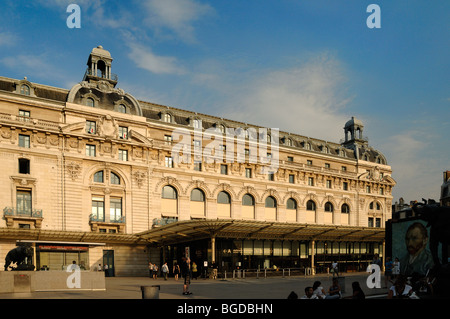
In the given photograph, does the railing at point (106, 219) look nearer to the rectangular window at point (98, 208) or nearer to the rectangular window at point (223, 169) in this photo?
the rectangular window at point (98, 208)

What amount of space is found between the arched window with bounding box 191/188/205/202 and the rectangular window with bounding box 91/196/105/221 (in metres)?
11.5

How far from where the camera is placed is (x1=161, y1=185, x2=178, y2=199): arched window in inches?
2095

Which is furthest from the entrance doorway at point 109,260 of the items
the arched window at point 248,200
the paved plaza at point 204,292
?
the arched window at point 248,200

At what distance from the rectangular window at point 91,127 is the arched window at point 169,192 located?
1071cm

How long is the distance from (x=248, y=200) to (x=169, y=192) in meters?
12.2

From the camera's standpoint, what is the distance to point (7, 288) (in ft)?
72.1

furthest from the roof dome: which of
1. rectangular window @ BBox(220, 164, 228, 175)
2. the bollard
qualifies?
the bollard

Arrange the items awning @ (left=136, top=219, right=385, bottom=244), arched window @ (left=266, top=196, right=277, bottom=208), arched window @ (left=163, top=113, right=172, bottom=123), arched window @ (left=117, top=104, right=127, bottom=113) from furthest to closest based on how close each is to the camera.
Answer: arched window @ (left=266, top=196, right=277, bottom=208), arched window @ (left=163, top=113, right=172, bottom=123), arched window @ (left=117, top=104, right=127, bottom=113), awning @ (left=136, top=219, right=385, bottom=244)

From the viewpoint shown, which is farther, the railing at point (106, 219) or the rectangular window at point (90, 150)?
the rectangular window at point (90, 150)

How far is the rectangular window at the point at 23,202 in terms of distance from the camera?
4428cm

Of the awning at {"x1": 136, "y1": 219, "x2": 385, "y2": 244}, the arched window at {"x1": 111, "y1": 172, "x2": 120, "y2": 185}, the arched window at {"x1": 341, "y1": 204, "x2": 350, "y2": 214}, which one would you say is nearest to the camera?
the awning at {"x1": 136, "y1": 219, "x2": 385, "y2": 244}

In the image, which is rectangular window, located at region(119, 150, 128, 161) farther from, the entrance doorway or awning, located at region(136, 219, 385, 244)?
the entrance doorway

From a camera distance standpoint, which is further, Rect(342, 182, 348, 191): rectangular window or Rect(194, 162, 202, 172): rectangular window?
Rect(342, 182, 348, 191): rectangular window
